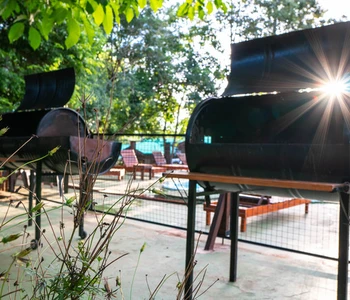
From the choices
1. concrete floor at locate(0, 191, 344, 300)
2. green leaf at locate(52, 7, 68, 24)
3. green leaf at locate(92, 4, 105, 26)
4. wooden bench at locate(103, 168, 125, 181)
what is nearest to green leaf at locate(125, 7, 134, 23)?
green leaf at locate(92, 4, 105, 26)

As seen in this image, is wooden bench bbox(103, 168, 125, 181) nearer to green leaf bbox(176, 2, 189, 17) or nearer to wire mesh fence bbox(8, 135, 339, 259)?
wire mesh fence bbox(8, 135, 339, 259)

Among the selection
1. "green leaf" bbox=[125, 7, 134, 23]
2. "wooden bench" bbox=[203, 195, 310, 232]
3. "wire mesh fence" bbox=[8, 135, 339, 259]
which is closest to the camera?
"green leaf" bbox=[125, 7, 134, 23]

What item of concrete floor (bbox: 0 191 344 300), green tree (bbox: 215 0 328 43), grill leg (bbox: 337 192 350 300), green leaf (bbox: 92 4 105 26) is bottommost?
concrete floor (bbox: 0 191 344 300)

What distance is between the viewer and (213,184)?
111 inches

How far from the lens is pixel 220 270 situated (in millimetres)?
3539

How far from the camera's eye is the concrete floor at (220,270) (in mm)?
3002

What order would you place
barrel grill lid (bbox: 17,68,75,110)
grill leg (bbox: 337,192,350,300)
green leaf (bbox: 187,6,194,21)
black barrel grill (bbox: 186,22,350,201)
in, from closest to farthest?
1. grill leg (bbox: 337,192,350,300)
2. black barrel grill (bbox: 186,22,350,201)
3. green leaf (bbox: 187,6,194,21)
4. barrel grill lid (bbox: 17,68,75,110)

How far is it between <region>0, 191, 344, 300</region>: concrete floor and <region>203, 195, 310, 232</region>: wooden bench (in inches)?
26.6

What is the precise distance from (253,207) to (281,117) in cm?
248

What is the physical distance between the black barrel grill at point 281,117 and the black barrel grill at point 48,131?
1.36 m

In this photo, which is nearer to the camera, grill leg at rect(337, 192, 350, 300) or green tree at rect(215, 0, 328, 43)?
grill leg at rect(337, 192, 350, 300)

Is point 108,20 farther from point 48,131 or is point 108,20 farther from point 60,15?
point 48,131

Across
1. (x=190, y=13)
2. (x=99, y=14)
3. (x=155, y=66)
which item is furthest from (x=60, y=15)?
(x=155, y=66)

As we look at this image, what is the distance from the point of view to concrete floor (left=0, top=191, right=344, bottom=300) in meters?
3.00
